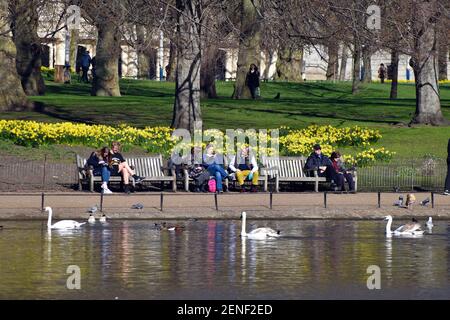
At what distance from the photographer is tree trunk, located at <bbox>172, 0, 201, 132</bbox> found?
35.4 m

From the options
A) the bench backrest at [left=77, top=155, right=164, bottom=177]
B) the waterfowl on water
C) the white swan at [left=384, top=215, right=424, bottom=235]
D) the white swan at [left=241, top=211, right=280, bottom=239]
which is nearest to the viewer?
the white swan at [left=241, top=211, right=280, bottom=239]

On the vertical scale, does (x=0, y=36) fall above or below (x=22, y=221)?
above

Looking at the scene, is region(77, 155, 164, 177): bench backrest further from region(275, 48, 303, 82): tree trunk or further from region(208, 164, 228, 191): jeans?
region(275, 48, 303, 82): tree trunk

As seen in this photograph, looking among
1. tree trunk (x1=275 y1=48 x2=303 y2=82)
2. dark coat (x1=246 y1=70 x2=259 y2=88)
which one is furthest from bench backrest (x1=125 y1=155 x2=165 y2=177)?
tree trunk (x1=275 y1=48 x2=303 y2=82)

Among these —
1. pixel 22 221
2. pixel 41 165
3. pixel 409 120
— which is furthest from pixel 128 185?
pixel 409 120

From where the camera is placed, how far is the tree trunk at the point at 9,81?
41.8 meters

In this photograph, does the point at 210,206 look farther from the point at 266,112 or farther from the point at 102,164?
the point at 266,112

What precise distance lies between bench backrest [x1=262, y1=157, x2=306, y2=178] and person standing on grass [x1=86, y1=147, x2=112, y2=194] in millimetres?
4150

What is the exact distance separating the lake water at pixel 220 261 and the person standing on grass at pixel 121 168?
4431mm

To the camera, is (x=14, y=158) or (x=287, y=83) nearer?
(x=14, y=158)

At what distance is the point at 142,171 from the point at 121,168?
139cm

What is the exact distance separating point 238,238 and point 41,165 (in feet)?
30.6

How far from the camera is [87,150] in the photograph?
33.7 m
